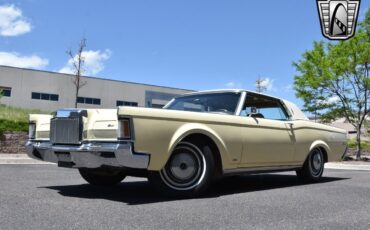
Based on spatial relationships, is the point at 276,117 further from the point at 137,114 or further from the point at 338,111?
the point at 338,111

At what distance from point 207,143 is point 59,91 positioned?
49643mm

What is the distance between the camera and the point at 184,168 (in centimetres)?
550

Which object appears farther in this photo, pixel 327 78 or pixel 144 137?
pixel 327 78

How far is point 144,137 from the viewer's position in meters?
4.98

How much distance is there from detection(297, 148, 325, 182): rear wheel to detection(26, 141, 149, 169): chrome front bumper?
12.8 feet

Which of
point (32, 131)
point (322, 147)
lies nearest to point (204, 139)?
point (32, 131)

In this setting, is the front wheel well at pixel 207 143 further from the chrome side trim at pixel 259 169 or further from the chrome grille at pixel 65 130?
the chrome grille at pixel 65 130

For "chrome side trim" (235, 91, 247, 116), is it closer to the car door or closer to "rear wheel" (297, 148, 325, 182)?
the car door

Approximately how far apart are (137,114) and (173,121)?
1.81ft

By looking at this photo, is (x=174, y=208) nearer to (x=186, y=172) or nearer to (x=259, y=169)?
(x=186, y=172)

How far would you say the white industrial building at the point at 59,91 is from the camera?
4997 cm

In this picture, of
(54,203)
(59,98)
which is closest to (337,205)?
(54,203)

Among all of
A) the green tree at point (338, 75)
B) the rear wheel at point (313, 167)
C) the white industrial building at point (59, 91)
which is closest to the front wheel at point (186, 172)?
the rear wheel at point (313, 167)

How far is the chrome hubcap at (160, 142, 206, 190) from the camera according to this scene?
211 inches
